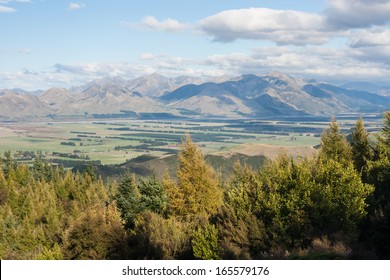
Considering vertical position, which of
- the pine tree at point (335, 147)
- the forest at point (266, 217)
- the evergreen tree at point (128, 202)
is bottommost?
the evergreen tree at point (128, 202)

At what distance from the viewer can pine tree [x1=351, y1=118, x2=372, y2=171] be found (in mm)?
57281

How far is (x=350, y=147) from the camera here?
61.2m

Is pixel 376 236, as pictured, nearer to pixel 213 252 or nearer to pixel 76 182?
pixel 213 252

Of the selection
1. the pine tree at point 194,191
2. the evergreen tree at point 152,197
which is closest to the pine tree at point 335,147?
the pine tree at point 194,191

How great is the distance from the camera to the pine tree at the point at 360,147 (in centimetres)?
5728

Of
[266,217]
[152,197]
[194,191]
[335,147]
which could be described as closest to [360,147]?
[335,147]

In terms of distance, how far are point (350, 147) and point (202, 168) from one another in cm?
2274

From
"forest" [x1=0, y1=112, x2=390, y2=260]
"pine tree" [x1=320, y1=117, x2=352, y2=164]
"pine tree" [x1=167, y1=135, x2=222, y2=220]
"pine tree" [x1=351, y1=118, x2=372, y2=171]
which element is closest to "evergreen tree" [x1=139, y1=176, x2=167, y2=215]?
"forest" [x1=0, y1=112, x2=390, y2=260]

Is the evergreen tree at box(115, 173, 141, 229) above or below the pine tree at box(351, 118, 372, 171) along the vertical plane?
below

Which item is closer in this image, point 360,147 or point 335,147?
point 360,147

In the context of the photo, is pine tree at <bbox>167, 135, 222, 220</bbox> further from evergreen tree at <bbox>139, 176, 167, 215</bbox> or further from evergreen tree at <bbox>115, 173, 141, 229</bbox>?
evergreen tree at <bbox>115, 173, 141, 229</bbox>

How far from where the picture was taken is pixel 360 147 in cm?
5841

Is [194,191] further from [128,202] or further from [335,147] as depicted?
[335,147]

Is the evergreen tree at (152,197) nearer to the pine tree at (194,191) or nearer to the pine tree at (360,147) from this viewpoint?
the pine tree at (194,191)
